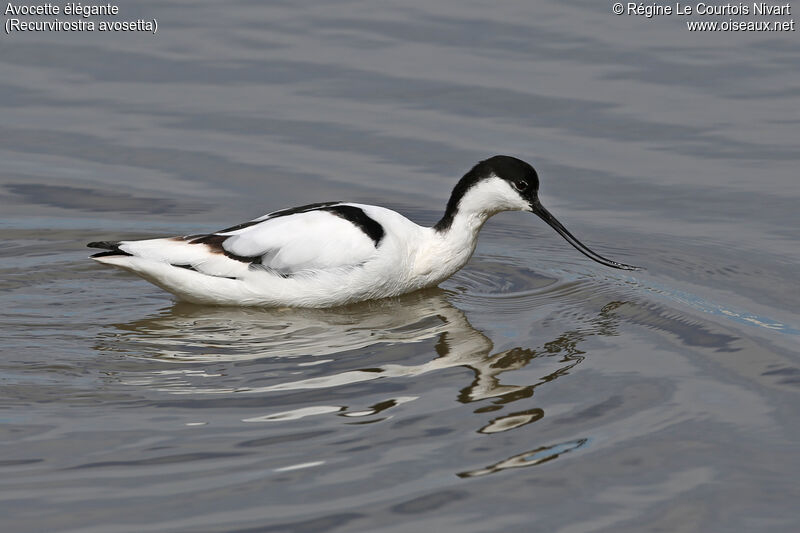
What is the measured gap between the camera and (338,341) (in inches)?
316

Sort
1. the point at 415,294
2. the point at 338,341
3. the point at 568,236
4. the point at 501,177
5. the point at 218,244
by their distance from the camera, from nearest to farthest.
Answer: the point at 338,341 < the point at 218,244 < the point at 501,177 < the point at 415,294 < the point at 568,236

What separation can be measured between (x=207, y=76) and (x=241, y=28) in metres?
1.33

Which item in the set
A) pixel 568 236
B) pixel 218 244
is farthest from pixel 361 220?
pixel 568 236

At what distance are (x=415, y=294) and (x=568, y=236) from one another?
1185 mm

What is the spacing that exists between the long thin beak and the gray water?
0.40 ft

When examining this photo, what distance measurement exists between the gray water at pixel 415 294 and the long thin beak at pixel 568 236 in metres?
0.12

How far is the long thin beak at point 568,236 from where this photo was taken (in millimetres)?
9195

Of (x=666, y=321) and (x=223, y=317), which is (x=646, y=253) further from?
(x=223, y=317)

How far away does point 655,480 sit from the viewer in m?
6.21

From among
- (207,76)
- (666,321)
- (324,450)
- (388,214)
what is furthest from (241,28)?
(324,450)

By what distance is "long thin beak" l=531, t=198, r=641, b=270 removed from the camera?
9.20 metres

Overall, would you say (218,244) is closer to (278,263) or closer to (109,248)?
(278,263)

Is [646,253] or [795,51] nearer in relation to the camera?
[646,253]

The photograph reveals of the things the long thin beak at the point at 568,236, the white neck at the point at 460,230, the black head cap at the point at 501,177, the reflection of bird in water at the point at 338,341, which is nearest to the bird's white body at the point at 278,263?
the reflection of bird in water at the point at 338,341
